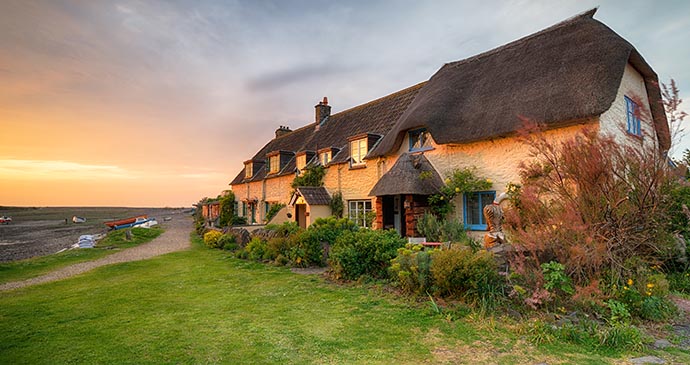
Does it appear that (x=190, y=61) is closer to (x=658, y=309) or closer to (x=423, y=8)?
(x=423, y=8)

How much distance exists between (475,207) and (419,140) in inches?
Result: 134

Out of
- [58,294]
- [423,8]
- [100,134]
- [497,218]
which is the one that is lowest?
[58,294]

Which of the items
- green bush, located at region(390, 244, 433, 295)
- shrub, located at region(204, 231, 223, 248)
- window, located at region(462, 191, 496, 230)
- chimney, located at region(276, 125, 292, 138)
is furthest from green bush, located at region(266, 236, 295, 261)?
chimney, located at region(276, 125, 292, 138)

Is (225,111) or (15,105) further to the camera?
(225,111)

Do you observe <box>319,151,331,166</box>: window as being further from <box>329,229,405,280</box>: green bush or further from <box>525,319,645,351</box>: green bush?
<box>525,319,645,351</box>: green bush

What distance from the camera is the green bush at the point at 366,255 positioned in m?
7.89

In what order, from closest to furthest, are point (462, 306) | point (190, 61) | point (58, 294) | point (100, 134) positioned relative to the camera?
point (462, 306) → point (58, 294) → point (190, 61) → point (100, 134)

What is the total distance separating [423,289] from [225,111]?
549 inches

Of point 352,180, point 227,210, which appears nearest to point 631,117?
point 352,180

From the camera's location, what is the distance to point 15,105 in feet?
33.4

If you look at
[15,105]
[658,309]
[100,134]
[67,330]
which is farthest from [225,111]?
[658,309]

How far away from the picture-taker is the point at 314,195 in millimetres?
16609

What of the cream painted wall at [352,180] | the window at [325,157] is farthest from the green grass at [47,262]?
the window at [325,157]

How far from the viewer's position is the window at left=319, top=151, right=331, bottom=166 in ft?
58.0
